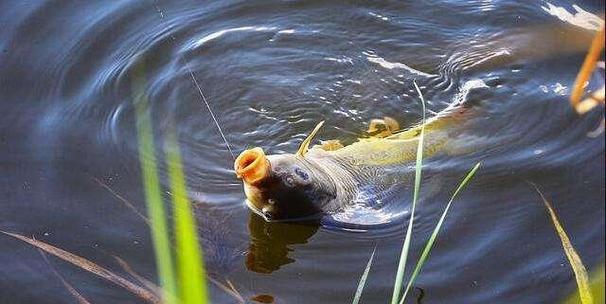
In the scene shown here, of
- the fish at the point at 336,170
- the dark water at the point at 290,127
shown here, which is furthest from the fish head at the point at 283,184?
the dark water at the point at 290,127

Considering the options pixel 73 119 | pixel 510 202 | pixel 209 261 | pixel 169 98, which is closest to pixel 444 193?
pixel 510 202

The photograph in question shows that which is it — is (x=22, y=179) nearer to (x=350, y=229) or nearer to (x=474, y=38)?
(x=350, y=229)

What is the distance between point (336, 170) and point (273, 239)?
40cm

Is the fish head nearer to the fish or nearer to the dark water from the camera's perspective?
the fish

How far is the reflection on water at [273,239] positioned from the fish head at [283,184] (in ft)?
0.15

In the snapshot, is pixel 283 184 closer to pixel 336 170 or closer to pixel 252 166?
pixel 252 166

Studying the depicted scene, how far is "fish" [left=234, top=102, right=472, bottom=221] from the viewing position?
141 inches

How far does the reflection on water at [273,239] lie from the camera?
3838 millimetres

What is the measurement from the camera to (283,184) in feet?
11.8

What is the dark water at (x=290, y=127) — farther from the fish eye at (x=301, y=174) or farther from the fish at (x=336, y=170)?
the fish eye at (x=301, y=174)

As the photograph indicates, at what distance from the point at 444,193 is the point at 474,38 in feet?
4.40

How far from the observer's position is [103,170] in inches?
167

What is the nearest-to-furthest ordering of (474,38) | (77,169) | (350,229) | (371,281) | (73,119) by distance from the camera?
1. (371,281)
2. (350,229)
3. (77,169)
4. (73,119)
5. (474,38)

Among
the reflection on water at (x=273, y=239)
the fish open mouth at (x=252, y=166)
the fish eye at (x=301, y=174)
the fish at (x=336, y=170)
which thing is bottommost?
the reflection on water at (x=273, y=239)
